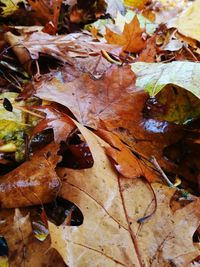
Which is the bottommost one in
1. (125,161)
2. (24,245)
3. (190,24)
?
(24,245)

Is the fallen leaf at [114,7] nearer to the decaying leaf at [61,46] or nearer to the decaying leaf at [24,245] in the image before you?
the decaying leaf at [61,46]

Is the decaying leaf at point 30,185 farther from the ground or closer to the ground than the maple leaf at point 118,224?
closer to the ground

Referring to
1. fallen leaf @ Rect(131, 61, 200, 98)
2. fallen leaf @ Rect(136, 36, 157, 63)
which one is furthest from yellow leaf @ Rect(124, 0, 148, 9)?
fallen leaf @ Rect(131, 61, 200, 98)

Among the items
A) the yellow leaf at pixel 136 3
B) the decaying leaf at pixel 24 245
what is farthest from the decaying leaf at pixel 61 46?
the yellow leaf at pixel 136 3

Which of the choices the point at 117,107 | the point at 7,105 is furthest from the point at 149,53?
the point at 7,105

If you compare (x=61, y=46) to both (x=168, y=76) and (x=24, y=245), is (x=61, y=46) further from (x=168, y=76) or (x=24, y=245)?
(x=24, y=245)

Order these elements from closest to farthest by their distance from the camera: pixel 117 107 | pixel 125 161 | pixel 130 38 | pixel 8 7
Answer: pixel 125 161, pixel 117 107, pixel 130 38, pixel 8 7

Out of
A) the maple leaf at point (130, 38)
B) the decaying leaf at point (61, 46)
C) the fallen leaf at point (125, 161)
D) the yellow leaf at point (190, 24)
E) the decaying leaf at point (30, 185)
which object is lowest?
the decaying leaf at point (30, 185)
